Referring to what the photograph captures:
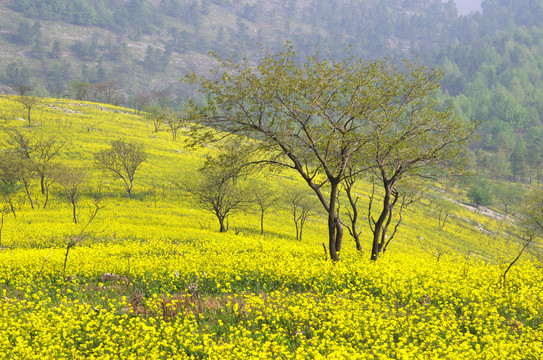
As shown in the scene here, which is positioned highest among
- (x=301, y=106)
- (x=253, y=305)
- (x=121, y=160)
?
(x=301, y=106)

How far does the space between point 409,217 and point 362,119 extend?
54990mm

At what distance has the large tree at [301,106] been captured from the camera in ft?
40.0

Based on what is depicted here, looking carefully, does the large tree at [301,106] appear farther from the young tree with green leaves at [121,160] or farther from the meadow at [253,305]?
the young tree with green leaves at [121,160]

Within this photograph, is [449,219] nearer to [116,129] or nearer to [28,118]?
[116,129]

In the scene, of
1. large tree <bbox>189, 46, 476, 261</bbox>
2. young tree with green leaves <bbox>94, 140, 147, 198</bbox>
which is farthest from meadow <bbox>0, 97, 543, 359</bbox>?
young tree with green leaves <bbox>94, 140, 147, 198</bbox>

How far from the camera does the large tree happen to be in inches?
480

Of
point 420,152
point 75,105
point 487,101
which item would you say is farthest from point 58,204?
point 487,101

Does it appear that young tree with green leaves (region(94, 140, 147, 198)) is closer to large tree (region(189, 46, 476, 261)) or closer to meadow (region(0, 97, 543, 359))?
meadow (region(0, 97, 543, 359))

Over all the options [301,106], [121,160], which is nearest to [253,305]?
[301,106]

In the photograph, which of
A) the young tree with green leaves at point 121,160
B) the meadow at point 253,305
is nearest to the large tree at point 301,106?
the meadow at point 253,305

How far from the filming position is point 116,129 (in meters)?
69.0

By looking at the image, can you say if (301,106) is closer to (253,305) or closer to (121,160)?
(253,305)

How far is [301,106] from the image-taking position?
41.5 ft

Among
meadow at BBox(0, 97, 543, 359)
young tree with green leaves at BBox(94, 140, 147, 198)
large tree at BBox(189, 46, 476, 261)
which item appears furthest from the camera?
young tree with green leaves at BBox(94, 140, 147, 198)
